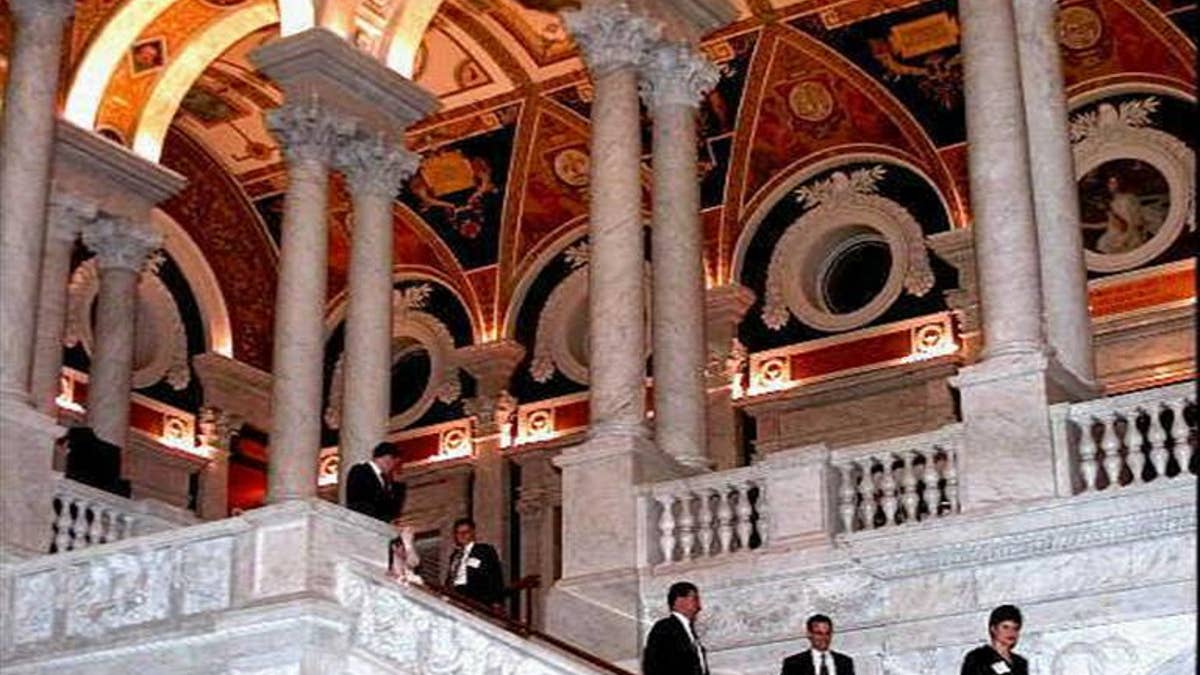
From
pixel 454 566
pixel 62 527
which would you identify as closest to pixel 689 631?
pixel 454 566

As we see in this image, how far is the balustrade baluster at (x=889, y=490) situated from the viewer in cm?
1392

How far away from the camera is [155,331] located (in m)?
24.5

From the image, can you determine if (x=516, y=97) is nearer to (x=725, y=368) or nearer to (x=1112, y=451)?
(x=725, y=368)

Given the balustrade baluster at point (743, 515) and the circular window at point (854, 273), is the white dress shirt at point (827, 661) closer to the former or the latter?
the balustrade baluster at point (743, 515)

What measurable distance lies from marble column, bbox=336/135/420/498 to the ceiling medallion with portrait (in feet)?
21.8

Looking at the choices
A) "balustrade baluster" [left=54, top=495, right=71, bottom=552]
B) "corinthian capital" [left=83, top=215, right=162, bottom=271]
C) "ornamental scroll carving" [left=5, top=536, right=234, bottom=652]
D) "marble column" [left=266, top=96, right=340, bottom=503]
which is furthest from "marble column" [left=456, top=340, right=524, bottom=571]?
"ornamental scroll carving" [left=5, top=536, right=234, bottom=652]

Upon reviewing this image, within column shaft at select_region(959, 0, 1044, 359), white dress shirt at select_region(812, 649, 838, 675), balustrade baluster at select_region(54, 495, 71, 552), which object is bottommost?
white dress shirt at select_region(812, 649, 838, 675)

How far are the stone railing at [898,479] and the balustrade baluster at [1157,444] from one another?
1.30m

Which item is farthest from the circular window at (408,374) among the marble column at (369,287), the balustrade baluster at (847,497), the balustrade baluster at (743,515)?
the balustrade baluster at (847,497)

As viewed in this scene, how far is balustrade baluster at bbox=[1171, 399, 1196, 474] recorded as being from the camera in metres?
12.9

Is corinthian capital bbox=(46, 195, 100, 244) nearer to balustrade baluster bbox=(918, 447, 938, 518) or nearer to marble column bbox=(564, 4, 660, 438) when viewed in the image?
marble column bbox=(564, 4, 660, 438)

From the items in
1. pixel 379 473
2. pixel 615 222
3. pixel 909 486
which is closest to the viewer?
pixel 379 473

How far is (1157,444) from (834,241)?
9.93 meters

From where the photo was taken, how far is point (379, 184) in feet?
62.2
